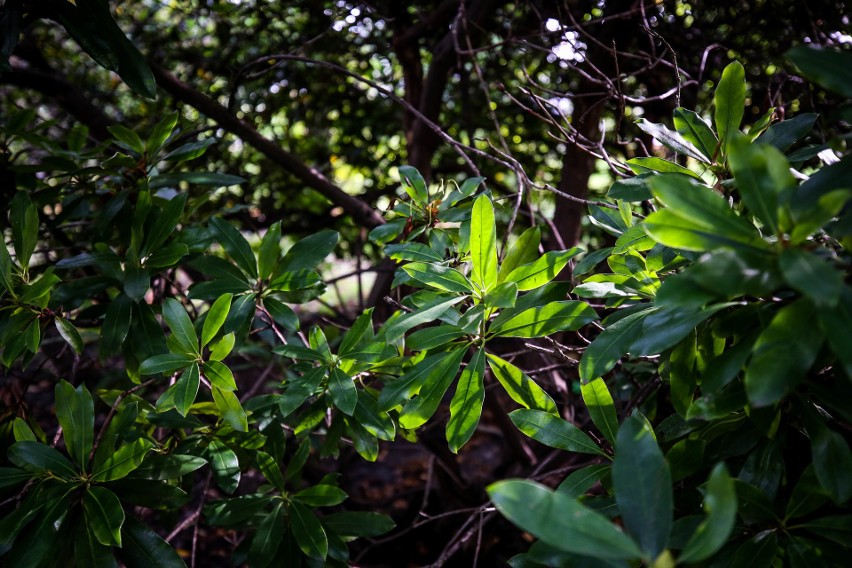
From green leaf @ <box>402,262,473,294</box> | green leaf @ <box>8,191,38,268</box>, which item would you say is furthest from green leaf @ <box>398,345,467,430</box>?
green leaf @ <box>8,191,38,268</box>

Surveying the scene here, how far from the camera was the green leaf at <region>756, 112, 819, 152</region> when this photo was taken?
99cm

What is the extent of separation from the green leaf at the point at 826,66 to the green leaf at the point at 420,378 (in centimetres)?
60

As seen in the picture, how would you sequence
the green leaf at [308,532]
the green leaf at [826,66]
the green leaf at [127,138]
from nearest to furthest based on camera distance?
the green leaf at [826,66] → the green leaf at [308,532] → the green leaf at [127,138]

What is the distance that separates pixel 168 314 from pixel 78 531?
0.42m

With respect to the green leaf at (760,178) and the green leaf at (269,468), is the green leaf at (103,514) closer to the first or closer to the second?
the green leaf at (269,468)

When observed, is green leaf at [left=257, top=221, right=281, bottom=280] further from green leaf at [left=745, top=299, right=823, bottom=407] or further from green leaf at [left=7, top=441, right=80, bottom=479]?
green leaf at [left=745, top=299, right=823, bottom=407]

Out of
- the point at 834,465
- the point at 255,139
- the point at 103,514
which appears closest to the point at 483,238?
the point at 834,465

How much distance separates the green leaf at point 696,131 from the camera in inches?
42.0

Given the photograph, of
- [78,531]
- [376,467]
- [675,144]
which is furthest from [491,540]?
[675,144]

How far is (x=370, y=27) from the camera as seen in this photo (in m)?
2.59

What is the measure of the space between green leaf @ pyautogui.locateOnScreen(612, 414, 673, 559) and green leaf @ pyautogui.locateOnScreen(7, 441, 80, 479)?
990 millimetres

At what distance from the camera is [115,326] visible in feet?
4.25

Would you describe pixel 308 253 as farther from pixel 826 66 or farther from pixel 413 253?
pixel 826 66

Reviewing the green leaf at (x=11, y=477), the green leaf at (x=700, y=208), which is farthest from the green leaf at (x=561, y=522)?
the green leaf at (x=11, y=477)
